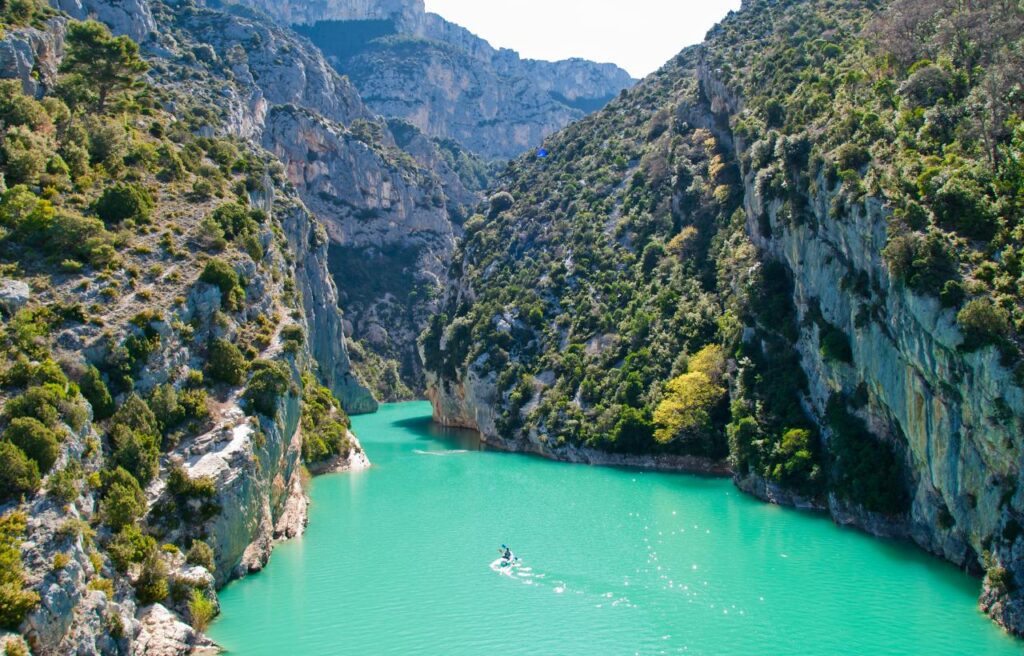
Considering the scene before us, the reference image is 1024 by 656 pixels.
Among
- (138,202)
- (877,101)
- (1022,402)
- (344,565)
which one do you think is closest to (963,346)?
(1022,402)

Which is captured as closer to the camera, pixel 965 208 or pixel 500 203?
pixel 965 208

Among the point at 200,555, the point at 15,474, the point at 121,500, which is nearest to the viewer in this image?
the point at 15,474

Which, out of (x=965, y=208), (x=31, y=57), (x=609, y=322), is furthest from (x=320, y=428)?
(x=965, y=208)

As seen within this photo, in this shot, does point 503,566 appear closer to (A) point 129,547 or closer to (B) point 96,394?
(A) point 129,547

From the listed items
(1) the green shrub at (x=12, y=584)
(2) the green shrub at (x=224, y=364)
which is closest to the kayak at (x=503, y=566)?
(2) the green shrub at (x=224, y=364)

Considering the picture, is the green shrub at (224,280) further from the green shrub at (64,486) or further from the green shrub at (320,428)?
the green shrub at (320,428)

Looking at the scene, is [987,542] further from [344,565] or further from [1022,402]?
[344,565]
